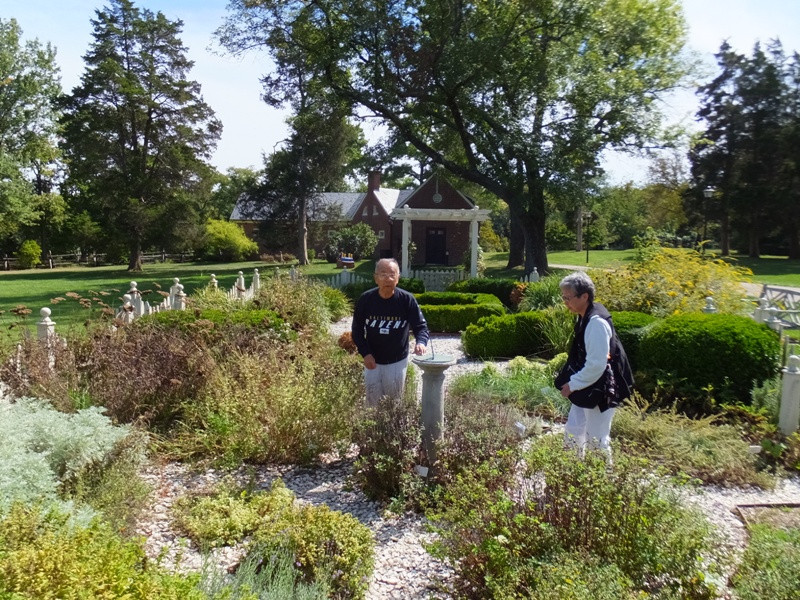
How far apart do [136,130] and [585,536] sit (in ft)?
109

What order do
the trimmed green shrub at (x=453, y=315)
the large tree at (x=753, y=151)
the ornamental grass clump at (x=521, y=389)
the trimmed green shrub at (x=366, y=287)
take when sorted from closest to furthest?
the ornamental grass clump at (x=521, y=389) → the trimmed green shrub at (x=453, y=315) → the trimmed green shrub at (x=366, y=287) → the large tree at (x=753, y=151)

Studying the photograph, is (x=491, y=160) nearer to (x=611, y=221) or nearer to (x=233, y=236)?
(x=233, y=236)

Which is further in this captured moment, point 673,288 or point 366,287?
point 366,287

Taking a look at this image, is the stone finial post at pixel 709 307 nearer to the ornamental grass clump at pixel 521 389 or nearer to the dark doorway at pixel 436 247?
the ornamental grass clump at pixel 521 389

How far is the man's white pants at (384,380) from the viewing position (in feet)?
16.6

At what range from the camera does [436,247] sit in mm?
33469

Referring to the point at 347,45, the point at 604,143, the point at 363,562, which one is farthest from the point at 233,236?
the point at 363,562

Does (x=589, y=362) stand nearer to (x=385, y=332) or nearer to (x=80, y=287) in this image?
(x=385, y=332)

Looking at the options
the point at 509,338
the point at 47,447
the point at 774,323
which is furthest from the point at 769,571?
the point at 509,338

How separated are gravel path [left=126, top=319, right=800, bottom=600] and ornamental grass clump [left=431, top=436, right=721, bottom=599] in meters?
0.23

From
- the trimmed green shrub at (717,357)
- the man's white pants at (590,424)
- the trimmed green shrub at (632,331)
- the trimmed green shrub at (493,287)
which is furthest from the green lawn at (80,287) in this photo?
the man's white pants at (590,424)

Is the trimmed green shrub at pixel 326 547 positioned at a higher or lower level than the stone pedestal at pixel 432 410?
lower

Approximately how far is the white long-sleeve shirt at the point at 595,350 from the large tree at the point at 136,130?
29.5m

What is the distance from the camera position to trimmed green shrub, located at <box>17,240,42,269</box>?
116 feet
